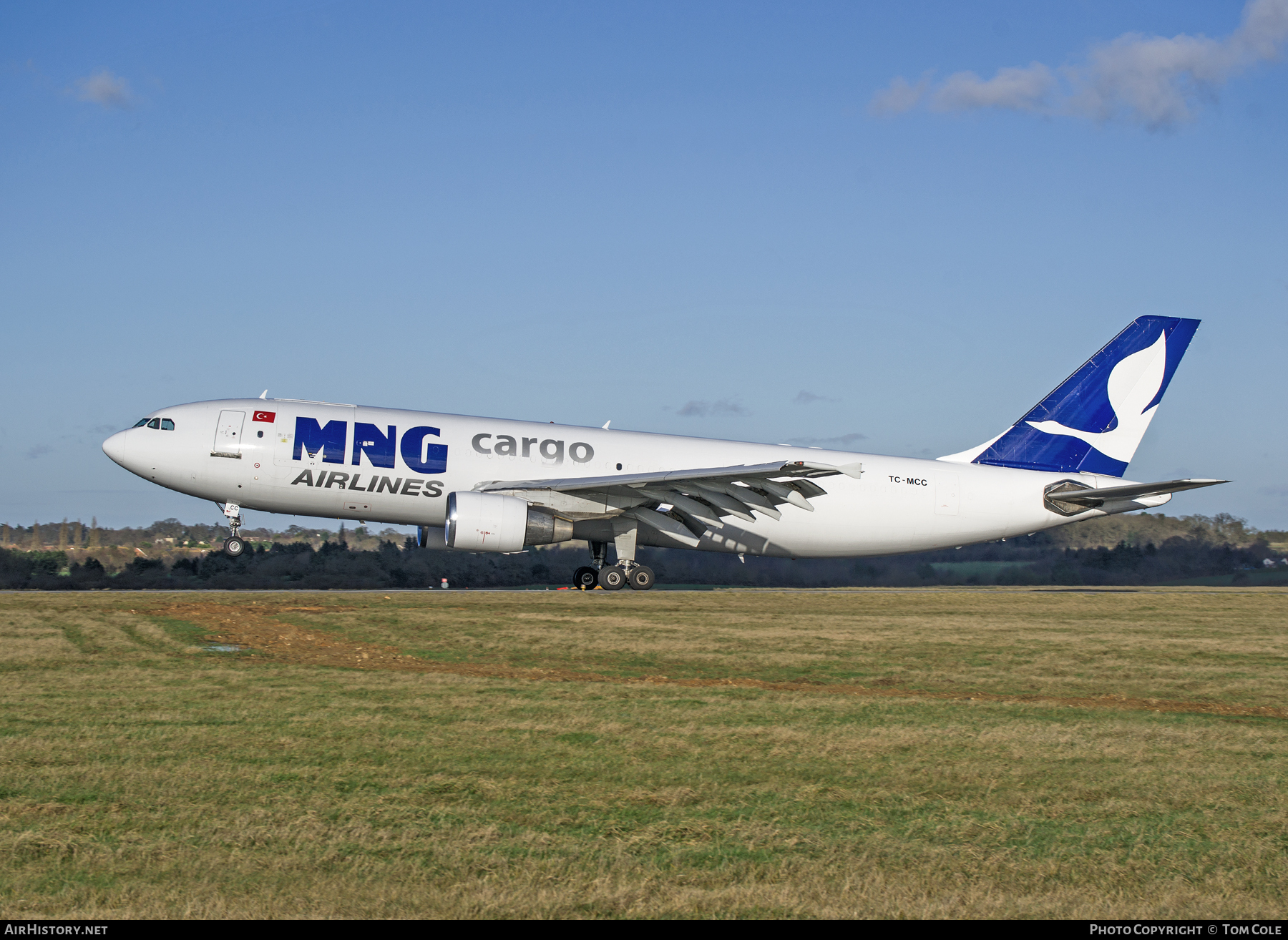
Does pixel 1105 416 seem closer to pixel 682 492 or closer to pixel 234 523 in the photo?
pixel 682 492

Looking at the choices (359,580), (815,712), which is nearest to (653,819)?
(815,712)

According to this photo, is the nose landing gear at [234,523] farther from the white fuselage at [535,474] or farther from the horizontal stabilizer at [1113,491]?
the horizontal stabilizer at [1113,491]

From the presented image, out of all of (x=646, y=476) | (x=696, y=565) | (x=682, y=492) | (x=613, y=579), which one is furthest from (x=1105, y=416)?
(x=613, y=579)

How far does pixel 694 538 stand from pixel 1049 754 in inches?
751

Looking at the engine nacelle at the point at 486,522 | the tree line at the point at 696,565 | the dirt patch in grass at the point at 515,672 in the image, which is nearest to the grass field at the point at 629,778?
the dirt patch in grass at the point at 515,672

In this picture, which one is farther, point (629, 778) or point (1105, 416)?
point (1105, 416)

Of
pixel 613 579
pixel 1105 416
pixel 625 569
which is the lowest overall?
pixel 613 579

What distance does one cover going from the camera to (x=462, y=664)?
14.3 metres

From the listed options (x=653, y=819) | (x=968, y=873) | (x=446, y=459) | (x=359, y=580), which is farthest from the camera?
(x=359, y=580)

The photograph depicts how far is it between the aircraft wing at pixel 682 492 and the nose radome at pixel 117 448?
8.68 m

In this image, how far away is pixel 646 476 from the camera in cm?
2614

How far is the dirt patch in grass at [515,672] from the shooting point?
1224cm

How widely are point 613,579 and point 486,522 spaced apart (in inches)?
179
